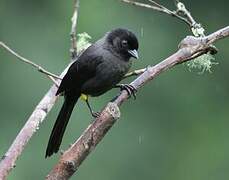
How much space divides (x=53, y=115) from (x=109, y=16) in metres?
Answer: 1.48

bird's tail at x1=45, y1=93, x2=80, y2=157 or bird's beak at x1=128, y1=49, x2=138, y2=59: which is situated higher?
bird's beak at x1=128, y1=49, x2=138, y2=59

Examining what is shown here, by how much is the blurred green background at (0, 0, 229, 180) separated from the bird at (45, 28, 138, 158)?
276cm

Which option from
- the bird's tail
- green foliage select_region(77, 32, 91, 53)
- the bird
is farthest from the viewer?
Answer: green foliage select_region(77, 32, 91, 53)

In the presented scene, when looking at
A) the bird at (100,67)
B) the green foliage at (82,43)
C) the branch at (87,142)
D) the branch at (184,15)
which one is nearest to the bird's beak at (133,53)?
the bird at (100,67)

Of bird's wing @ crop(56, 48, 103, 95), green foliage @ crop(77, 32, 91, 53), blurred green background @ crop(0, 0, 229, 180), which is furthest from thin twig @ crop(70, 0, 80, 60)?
blurred green background @ crop(0, 0, 229, 180)

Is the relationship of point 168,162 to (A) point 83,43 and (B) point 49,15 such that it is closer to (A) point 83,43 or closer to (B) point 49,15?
(B) point 49,15

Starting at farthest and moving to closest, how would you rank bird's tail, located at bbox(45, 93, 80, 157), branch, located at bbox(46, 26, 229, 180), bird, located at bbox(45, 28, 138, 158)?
bird, located at bbox(45, 28, 138, 158) → bird's tail, located at bbox(45, 93, 80, 157) → branch, located at bbox(46, 26, 229, 180)

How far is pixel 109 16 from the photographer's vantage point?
11.0 metres

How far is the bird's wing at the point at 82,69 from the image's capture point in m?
6.81

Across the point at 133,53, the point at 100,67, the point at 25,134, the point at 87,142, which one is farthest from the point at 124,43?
the point at 87,142

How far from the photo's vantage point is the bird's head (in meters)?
6.85

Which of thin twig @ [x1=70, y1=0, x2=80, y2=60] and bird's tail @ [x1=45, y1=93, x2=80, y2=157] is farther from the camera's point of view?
bird's tail @ [x1=45, y1=93, x2=80, y2=157]

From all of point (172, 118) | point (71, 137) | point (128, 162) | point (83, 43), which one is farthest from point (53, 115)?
point (83, 43)

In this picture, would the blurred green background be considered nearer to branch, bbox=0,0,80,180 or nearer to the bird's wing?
the bird's wing
